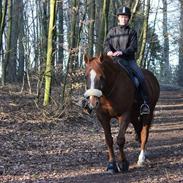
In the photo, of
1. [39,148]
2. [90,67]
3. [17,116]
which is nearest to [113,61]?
[90,67]

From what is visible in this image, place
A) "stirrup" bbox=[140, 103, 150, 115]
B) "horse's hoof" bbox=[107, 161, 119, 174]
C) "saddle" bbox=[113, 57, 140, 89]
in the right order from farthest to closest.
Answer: "stirrup" bbox=[140, 103, 150, 115] → "saddle" bbox=[113, 57, 140, 89] → "horse's hoof" bbox=[107, 161, 119, 174]

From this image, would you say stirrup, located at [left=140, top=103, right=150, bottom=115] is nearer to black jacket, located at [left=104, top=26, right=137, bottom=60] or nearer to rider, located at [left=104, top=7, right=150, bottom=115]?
rider, located at [left=104, top=7, right=150, bottom=115]

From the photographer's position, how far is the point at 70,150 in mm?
10586

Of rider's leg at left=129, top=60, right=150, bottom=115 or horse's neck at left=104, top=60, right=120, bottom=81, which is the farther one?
rider's leg at left=129, top=60, right=150, bottom=115

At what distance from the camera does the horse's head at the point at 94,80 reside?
7426 millimetres

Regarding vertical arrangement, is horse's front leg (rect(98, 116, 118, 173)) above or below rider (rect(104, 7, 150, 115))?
below

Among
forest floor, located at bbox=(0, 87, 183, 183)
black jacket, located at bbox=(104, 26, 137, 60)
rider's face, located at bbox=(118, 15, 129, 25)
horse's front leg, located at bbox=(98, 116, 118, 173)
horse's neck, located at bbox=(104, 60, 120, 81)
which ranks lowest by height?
forest floor, located at bbox=(0, 87, 183, 183)

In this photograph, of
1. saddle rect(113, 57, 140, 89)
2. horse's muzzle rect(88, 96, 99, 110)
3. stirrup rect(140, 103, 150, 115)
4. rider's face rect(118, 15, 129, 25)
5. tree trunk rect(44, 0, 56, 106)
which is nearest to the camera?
horse's muzzle rect(88, 96, 99, 110)

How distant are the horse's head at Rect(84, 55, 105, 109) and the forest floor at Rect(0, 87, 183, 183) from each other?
4.56 feet

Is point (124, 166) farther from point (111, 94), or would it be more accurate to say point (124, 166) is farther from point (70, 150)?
point (70, 150)

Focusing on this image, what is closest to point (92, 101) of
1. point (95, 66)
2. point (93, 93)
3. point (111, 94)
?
point (93, 93)

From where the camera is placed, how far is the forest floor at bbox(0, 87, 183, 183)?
312 inches

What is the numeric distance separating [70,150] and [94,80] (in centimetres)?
344

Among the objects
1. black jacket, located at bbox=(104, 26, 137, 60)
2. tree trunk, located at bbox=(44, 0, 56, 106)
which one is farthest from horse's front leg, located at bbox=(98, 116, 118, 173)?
tree trunk, located at bbox=(44, 0, 56, 106)
